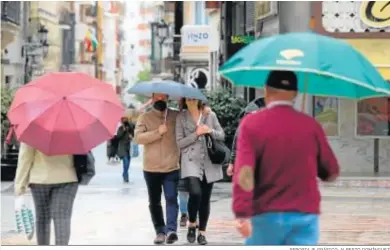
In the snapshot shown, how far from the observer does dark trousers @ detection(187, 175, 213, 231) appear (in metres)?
10.3

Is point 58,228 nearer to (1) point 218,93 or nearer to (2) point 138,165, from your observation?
(1) point 218,93

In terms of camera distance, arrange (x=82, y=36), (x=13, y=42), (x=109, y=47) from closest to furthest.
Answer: (x=13, y=42)
(x=82, y=36)
(x=109, y=47)

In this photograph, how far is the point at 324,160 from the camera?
18.2 feet

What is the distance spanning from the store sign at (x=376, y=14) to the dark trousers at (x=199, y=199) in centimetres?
1267

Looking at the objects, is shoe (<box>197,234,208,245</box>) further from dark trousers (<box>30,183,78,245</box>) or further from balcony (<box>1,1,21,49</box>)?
balcony (<box>1,1,21,49</box>)

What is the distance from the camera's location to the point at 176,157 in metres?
10.3

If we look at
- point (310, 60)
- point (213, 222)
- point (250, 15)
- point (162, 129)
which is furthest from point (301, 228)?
point (250, 15)

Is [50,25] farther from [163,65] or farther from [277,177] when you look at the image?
[277,177]

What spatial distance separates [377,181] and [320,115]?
3.44m

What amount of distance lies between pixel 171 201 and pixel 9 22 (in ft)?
83.9

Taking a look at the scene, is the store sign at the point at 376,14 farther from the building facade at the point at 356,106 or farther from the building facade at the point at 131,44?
the building facade at the point at 131,44

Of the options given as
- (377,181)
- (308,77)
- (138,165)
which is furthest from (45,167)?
(138,165)

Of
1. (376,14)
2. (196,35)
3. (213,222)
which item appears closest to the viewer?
(213,222)

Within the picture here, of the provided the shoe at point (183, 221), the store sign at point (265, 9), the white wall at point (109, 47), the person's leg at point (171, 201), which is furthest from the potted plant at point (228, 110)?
the white wall at point (109, 47)
